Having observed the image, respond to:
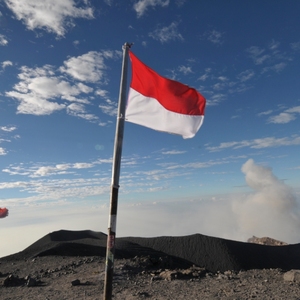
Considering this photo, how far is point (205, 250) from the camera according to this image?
41156 mm

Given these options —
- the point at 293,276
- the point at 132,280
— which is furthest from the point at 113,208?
the point at 293,276

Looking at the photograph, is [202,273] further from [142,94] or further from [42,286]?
[142,94]

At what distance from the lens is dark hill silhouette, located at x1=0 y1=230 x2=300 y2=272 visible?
36188 millimetres

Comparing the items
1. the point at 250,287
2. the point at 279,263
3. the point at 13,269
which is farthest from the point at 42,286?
Result: the point at 279,263

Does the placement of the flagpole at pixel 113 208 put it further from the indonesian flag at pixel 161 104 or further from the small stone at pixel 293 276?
the small stone at pixel 293 276

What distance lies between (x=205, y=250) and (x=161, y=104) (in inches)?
1434

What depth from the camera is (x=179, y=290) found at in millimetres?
14852

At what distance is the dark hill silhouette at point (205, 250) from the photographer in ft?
119

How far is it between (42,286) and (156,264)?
323 inches

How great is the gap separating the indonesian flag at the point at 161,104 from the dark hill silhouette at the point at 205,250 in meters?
25.6

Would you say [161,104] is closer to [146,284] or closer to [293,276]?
[146,284]

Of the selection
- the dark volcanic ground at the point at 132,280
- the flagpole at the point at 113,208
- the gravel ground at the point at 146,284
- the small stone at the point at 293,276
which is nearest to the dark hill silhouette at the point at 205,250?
the dark volcanic ground at the point at 132,280

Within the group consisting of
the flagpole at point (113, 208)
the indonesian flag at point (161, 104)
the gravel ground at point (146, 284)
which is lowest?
the gravel ground at point (146, 284)

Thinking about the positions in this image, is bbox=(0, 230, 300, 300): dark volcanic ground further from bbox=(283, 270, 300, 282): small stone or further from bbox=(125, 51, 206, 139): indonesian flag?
bbox=(125, 51, 206, 139): indonesian flag
